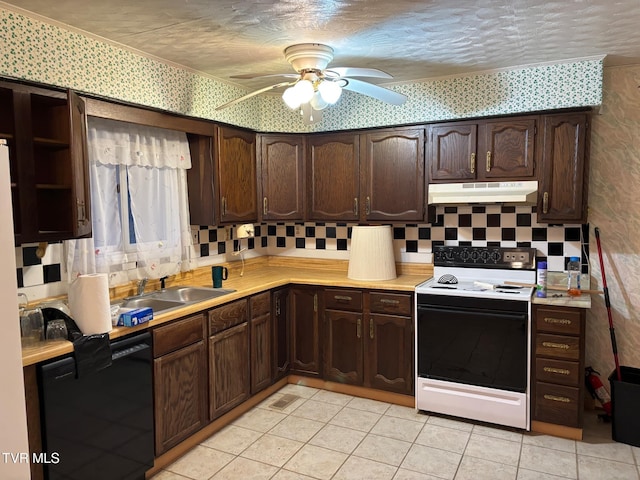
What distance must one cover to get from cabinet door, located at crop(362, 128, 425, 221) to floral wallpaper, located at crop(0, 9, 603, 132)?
12 cm

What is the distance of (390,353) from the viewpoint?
3402 millimetres

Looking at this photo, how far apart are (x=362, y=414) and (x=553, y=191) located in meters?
2.00

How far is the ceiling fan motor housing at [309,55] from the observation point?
2.66 meters

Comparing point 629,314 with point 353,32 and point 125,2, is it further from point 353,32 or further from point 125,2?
point 125,2

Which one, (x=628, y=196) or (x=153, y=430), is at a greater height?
(x=628, y=196)

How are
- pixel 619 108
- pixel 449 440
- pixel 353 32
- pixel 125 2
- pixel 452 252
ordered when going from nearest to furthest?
1. pixel 125 2
2. pixel 353 32
3. pixel 449 440
4. pixel 619 108
5. pixel 452 252

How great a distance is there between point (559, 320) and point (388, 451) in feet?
4.31

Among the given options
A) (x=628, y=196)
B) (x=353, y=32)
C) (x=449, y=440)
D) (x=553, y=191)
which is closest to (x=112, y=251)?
(x=353, y=32)

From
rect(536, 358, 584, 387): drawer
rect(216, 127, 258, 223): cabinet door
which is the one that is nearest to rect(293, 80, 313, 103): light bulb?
rect(216, 127, 258, 223): cabinet door

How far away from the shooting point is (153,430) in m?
2.53

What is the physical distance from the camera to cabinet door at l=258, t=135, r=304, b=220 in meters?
3.86

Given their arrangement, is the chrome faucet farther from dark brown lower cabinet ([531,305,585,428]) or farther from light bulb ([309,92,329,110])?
dark brown lower cabinet ([531,305,585,428])

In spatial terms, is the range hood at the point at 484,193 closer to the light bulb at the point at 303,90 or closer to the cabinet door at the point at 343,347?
the cabinet door at the point at 343,347

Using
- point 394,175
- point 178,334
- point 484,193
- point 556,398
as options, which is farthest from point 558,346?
point 178,334
